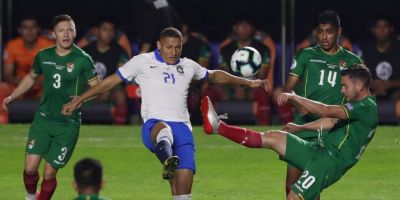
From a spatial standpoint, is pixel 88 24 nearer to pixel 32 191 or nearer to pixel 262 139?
pixel 32 191

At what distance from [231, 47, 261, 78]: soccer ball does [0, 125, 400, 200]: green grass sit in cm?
154

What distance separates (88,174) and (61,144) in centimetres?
436

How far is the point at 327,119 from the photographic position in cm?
1273

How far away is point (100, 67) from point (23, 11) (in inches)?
75.1

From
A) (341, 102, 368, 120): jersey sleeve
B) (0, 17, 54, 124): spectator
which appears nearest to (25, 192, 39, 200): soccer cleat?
(341, 102, 368, 120): jersey sleeve

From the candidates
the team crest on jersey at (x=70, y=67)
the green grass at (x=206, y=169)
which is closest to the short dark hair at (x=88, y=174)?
the team crest on jersey at (x=70, y=67)

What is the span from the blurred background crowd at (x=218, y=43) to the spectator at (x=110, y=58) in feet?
0.05

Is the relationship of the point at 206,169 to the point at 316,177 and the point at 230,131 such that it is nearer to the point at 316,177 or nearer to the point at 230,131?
the point at 230,131

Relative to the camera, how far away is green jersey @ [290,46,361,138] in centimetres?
1359

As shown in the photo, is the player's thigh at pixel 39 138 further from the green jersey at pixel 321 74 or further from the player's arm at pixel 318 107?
the player's arm at pixel 318 107

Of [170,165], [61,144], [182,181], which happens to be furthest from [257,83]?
[61,144]

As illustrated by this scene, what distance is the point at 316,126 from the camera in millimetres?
12812

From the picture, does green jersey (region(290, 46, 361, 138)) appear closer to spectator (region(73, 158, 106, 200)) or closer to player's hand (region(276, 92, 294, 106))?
player's hand (region(276, 92, 294, 106))

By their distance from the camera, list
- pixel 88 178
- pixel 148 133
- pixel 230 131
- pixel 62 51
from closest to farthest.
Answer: pixel 88 178 < pixel 230 131 < pixel 148 133 < pixel 62 51
